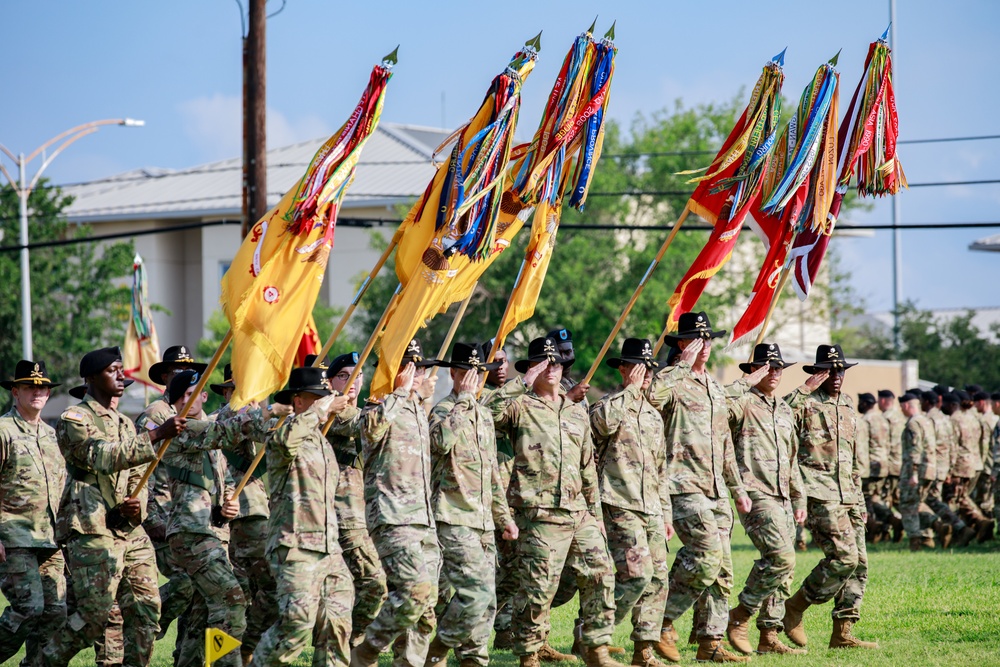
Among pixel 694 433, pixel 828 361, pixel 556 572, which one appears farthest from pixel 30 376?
pixel 828 361

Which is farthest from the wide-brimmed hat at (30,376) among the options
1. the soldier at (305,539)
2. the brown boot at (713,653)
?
the brown boot at (713,653)

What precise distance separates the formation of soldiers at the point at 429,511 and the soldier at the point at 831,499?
0.02 meters

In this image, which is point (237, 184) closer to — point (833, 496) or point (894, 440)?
point (894, 440)

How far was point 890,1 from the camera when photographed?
39.5 metres

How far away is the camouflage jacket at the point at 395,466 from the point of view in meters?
8.87

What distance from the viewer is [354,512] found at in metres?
9.84

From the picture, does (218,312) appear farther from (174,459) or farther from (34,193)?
(174,459)

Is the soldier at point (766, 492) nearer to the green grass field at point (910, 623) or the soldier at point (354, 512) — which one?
the green grass field at point (910, 623)

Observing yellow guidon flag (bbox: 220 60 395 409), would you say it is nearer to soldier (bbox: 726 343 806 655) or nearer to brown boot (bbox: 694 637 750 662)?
soldier (bbox: 726 343 806 655)

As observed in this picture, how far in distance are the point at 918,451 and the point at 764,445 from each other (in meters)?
8.81

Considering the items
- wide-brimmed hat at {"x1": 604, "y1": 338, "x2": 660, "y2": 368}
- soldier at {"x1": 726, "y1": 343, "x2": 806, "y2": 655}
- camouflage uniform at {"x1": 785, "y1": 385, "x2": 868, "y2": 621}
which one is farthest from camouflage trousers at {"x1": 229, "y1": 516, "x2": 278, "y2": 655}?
camouflage uniform at {"x1": 785, "y1": 385, "x2": 868, "y2": 621}

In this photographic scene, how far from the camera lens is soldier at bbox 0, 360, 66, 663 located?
918 cm

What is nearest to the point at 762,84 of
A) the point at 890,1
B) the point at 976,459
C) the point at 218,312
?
the point at 976,459

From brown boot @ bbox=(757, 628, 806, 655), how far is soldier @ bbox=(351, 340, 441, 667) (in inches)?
124
